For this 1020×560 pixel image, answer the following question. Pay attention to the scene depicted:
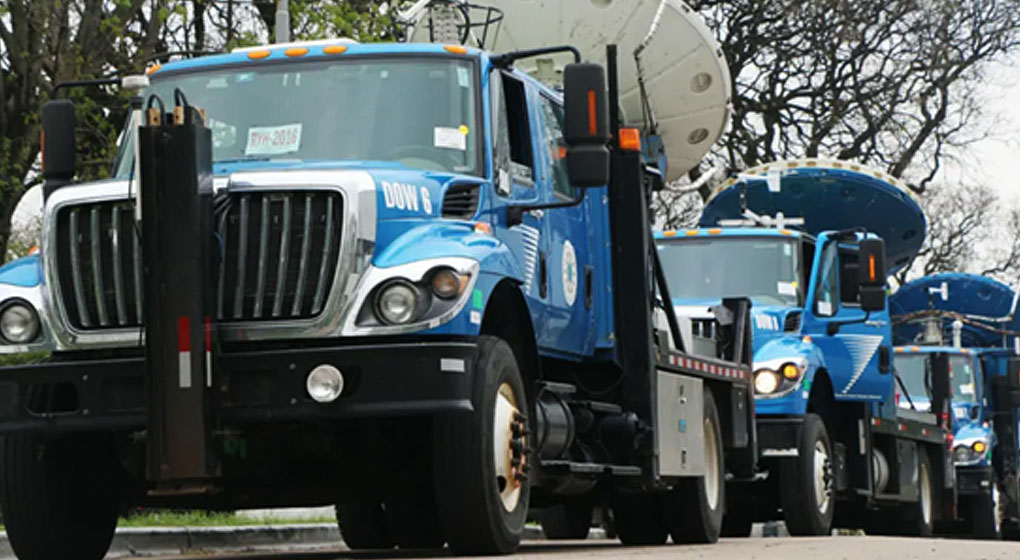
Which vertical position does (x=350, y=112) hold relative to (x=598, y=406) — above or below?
above

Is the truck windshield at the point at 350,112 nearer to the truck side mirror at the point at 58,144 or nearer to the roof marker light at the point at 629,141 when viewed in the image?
the truck side mirror at the point at 58,144

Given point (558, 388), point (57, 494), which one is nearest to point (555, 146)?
point (558, 388)

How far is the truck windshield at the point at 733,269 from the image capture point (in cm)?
1800

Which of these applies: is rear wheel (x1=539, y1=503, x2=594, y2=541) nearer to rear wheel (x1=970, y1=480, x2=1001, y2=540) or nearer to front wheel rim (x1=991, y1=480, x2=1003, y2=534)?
rear wheel (x1=970, y1=480, x2=1001, y2=540)

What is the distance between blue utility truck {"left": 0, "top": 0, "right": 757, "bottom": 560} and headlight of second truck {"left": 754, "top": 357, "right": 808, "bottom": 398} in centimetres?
496

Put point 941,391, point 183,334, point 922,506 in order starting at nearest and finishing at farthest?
point 183,334, point 922,506, point 941,391

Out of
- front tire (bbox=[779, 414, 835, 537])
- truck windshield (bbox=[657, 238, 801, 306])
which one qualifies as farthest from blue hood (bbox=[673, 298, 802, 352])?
front tire (bbox=[779, 414, 835, 537])

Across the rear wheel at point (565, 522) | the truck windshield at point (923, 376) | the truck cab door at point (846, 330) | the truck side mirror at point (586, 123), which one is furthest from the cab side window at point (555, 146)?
the truck windshield at point (923, 376)

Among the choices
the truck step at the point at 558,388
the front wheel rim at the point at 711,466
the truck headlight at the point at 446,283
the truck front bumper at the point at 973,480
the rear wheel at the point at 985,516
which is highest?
the truck headlight at the point at 446,283

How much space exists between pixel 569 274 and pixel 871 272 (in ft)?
20.4

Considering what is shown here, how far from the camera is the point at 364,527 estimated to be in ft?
50.6

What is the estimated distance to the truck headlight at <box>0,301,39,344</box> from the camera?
10219 millimetres

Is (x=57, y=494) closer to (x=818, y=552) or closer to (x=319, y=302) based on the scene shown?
(x=319, y=302)

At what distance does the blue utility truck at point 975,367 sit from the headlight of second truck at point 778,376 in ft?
32.4
